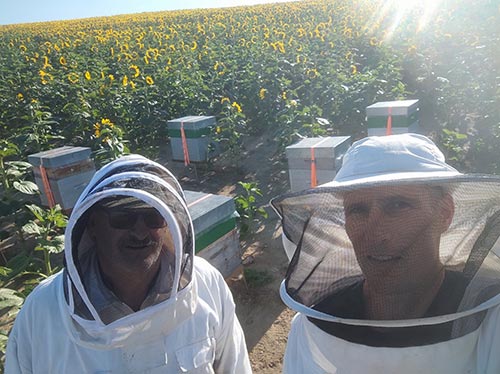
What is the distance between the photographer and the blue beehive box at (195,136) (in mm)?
6168

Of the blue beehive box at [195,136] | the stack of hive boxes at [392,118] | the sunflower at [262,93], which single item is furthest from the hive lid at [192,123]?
the stack of hive boxes at [392,118]

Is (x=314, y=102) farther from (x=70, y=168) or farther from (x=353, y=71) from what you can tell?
(x=70, y=168)

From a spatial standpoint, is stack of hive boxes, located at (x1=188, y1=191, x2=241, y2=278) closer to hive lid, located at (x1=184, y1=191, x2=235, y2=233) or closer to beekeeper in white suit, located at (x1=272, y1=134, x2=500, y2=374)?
hive lid, located at (x1=184, y1=191, x2=235, y2=233)

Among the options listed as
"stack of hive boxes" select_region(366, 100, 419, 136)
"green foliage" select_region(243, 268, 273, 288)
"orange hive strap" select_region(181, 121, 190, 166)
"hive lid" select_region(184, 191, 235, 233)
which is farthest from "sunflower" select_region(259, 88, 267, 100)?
"hive lid" select_region(184, 191, 235, 233)

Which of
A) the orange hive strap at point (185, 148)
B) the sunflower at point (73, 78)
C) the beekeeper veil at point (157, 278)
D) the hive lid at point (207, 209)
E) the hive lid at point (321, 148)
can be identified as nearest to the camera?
the beekeeper veil at point (157, 278)

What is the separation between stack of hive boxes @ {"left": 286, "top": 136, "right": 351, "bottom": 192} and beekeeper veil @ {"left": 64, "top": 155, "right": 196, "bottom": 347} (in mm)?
2518

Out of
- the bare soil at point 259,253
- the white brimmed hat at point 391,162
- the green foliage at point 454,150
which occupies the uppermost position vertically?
the white brimmed hat at point 391,162

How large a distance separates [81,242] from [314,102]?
20.7 ft

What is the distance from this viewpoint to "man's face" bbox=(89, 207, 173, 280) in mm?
1309

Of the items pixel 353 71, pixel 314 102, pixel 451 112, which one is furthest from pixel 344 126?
pixel 451 112

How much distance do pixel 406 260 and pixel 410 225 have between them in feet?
0.26

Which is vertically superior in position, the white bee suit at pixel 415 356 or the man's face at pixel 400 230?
the man's face at pixel 400 230

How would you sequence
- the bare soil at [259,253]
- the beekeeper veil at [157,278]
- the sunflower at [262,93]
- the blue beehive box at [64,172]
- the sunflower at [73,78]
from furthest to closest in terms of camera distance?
the sunflower at [73,78] < the sunflower at [262,93] < the blue beehive box at [64,172] < the bare soil at [259,253] < the beekeeper veil at [157,278]

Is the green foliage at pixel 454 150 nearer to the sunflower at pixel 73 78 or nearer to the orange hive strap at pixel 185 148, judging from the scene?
the orange hive strap at pixel 185 148
